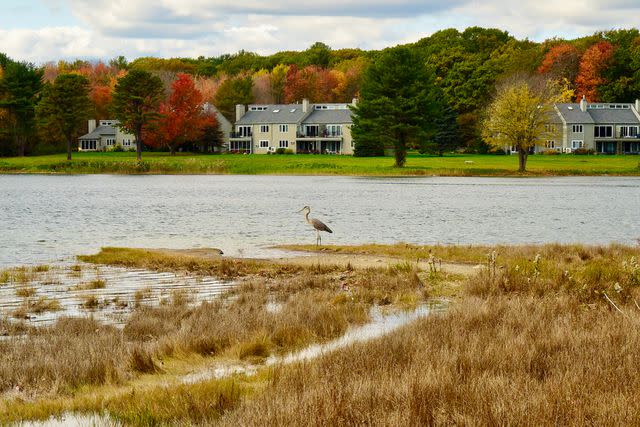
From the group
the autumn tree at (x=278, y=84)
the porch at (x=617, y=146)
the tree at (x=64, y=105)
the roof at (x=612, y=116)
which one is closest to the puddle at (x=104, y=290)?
the tree at (x=64, y=105)

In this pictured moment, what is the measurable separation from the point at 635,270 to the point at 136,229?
24466mm

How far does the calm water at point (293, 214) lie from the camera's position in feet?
105

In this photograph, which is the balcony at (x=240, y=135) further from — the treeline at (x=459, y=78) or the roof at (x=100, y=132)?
the roof at (x=100, y=132)

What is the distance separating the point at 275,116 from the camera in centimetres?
13100

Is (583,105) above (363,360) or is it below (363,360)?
above

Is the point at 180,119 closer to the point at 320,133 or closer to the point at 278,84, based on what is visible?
the point at 320,133

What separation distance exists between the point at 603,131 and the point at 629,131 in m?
3.77

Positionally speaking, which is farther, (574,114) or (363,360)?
(574,114)

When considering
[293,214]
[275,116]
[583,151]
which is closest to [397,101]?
[293,214]

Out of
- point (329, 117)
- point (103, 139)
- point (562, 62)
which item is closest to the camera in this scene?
point (329, 117)

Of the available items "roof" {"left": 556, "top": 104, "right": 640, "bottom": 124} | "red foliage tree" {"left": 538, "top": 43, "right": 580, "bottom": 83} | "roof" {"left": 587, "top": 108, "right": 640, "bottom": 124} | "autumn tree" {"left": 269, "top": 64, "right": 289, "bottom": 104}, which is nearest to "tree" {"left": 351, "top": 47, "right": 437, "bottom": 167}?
"roof" {"left": 556, "top": 104, "right": 640, "bottom": 124}

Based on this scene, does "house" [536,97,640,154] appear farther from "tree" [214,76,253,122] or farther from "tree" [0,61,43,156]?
"tree" [0,61,43,156]

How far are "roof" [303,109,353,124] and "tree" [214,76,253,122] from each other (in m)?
15.6

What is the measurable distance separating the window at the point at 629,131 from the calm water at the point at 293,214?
50398mm
